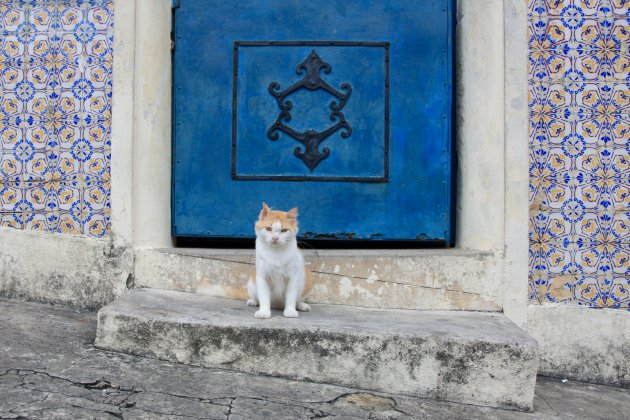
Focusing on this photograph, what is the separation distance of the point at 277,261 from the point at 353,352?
2.05ft

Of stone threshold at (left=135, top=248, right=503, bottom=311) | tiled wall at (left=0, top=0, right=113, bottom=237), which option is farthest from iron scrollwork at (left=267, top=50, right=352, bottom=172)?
tiled wall at (left=0, top=0, right=113, bottom=237)

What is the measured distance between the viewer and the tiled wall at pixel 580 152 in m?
3.69

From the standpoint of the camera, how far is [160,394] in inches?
103

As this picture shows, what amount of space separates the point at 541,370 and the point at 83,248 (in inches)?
118

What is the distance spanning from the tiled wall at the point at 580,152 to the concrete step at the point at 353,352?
88 centimetres

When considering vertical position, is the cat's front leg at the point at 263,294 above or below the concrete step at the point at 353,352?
above

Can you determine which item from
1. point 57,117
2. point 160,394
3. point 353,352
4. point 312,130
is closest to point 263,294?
point 353,352

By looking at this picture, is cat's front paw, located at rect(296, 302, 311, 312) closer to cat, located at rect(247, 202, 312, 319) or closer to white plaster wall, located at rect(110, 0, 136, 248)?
cat, located at rect(247, 202, 312, 319)

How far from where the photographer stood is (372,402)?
281 cm

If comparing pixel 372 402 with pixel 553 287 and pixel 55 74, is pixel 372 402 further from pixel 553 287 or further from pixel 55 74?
pixel 55 74

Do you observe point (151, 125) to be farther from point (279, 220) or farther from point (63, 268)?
point (279, 220)

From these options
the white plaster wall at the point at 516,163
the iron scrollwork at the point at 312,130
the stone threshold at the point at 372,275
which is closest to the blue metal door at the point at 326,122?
the iron scrollwork at the point at 312,130

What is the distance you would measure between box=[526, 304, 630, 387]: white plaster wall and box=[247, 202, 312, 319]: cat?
1529 mm

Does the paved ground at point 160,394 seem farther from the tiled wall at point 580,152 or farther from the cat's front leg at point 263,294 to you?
the tiled wall at point 580,152
